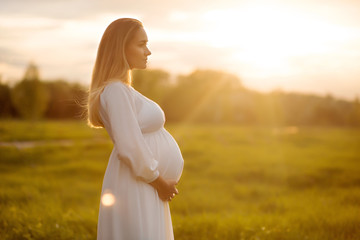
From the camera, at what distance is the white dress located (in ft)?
7.32

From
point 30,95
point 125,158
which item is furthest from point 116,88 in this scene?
point 30,95

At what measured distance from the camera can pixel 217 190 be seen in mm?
9352

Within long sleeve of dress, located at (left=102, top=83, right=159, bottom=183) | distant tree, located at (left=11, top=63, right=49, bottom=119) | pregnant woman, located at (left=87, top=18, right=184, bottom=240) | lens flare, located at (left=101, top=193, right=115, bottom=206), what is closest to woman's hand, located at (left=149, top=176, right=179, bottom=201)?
pregnant woman, located at (left=87, top=18, right=184, bottom=240)

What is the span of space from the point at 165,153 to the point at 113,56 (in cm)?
77

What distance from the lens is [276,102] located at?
37.2 meters

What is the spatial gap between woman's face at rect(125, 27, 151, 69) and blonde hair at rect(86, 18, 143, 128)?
0.09 ft

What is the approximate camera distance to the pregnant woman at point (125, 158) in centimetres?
230

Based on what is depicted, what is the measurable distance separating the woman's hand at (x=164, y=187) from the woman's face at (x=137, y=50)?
803mm

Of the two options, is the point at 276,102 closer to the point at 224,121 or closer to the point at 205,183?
the point at 224,121

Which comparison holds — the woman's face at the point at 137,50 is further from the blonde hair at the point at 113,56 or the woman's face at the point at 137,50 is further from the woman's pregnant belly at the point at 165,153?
the woman's pregnant belly at the point at 165,153

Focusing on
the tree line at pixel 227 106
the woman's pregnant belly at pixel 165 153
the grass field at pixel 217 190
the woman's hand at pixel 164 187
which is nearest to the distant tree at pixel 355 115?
the tree line at pixel 227 106

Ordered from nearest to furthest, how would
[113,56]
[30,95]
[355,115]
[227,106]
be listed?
1. [113,56]
2. [30,95]
3. [355,115]
4. [227,106]

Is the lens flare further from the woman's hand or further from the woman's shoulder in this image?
the woman's shoulder

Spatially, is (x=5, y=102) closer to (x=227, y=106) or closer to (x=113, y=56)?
(x=227, y=106)
